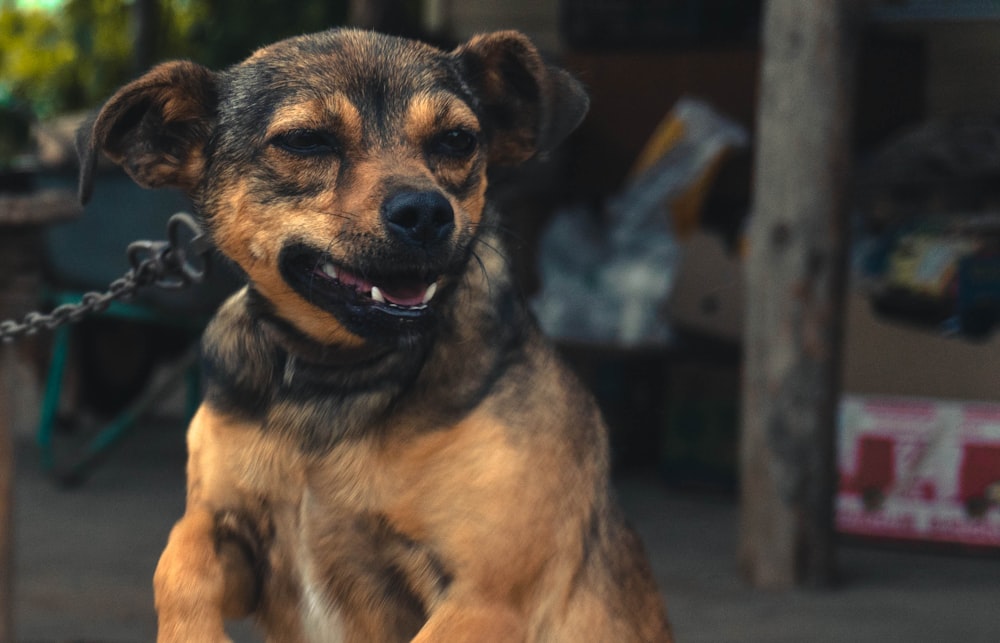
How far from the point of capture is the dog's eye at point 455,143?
258 cm

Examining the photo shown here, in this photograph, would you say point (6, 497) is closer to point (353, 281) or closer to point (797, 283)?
point (353, 281)

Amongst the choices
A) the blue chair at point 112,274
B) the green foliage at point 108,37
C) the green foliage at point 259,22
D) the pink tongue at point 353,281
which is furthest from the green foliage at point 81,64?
the pink tongue at point 353,281

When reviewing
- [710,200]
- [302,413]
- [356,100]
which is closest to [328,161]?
[356,100]

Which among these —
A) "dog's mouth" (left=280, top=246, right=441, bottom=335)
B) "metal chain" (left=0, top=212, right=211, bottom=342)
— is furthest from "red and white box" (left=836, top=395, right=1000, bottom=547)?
"dog's mouth" (left=280, top=246, right=441, bottom=335)

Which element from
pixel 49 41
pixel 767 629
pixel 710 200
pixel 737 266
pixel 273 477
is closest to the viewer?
pixel 273 477

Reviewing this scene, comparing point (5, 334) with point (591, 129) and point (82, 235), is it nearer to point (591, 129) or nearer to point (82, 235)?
point (82, 235)

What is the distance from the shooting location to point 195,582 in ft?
8.11

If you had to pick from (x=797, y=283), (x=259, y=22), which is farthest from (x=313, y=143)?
(x=259, y=22)

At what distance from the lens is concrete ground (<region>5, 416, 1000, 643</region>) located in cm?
447

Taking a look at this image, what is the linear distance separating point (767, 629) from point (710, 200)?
A: 2952mm

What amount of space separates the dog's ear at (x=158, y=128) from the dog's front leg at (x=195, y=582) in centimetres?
64

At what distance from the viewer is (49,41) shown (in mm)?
18234

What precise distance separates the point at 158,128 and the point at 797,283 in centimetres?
264

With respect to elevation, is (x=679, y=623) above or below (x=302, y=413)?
below
